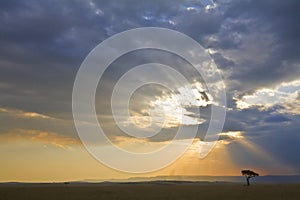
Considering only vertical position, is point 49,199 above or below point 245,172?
below

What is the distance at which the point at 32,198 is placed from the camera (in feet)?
176

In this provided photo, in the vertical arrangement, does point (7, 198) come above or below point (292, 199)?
below

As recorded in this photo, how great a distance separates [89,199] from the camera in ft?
169

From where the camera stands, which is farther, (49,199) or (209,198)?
(209,198)

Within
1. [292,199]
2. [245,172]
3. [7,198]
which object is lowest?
[7,198]

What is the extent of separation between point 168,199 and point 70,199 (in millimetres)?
13256

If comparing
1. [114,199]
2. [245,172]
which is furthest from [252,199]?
[245,172]

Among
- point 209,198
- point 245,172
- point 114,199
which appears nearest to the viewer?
point 114,199

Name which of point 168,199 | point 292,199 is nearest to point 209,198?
A: point 168,199

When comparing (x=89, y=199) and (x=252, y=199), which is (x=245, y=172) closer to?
(x=252, y=199)

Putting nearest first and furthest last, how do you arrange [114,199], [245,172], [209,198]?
[114,199] < [209,198] < [245,172]

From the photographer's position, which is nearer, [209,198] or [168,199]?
[168,199]

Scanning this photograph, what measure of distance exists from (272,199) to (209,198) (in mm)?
8792

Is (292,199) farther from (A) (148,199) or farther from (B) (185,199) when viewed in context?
(A) (148,199)
